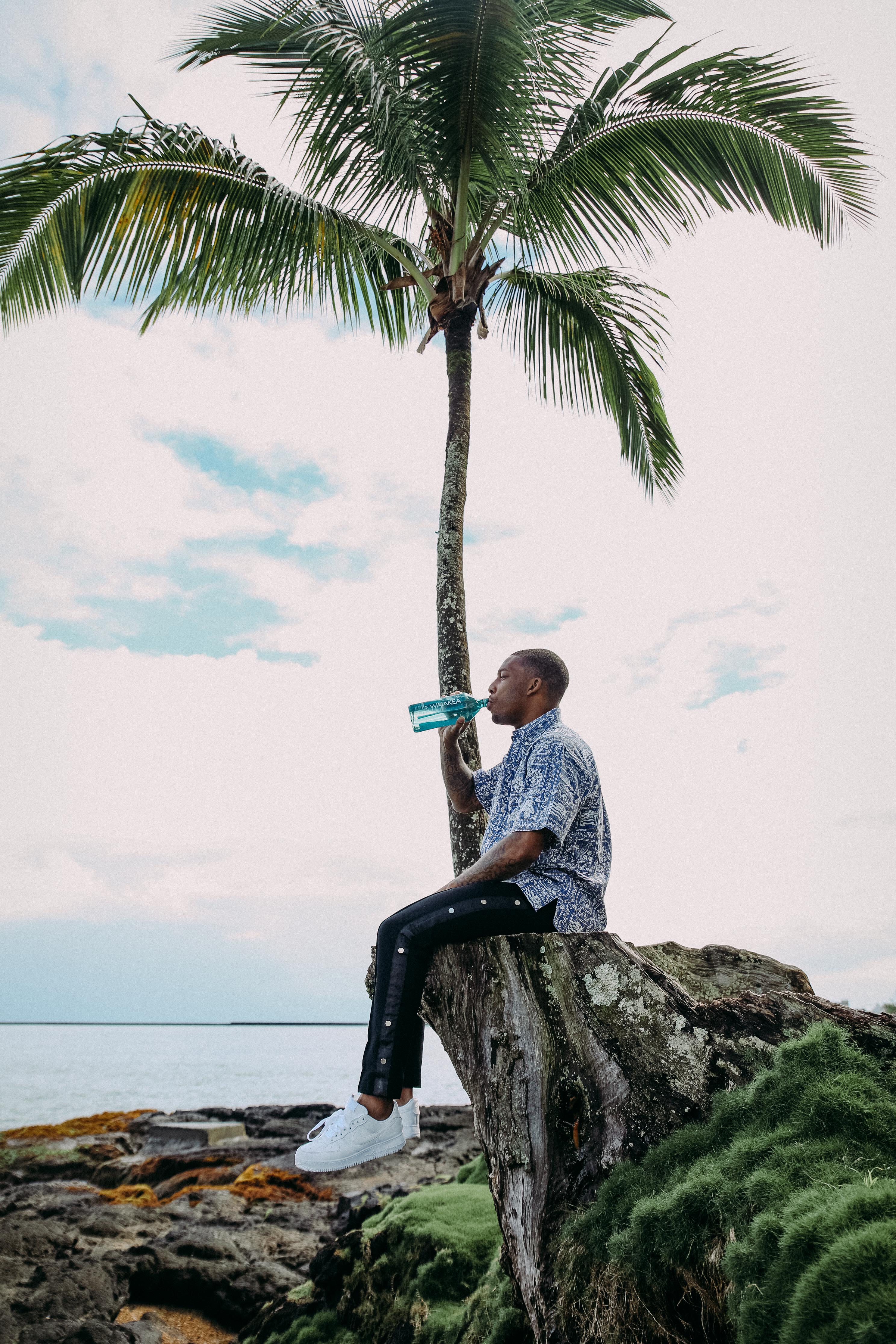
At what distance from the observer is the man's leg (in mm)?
3152

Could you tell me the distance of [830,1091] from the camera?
2438 millimetres

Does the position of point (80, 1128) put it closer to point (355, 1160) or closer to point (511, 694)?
point (355, 1160)

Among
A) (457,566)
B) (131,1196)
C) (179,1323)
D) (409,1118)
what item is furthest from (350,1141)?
(131,1196)

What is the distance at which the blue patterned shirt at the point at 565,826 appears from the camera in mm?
3209

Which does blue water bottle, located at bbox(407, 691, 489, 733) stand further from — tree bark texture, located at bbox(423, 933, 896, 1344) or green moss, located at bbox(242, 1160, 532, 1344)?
green moss, located at bbox(242, 1160, 532, 1344)

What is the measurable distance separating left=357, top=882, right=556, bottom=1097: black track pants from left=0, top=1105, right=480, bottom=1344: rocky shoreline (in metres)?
3.48

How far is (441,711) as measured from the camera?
3914mm

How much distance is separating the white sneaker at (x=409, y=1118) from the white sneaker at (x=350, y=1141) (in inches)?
1.2

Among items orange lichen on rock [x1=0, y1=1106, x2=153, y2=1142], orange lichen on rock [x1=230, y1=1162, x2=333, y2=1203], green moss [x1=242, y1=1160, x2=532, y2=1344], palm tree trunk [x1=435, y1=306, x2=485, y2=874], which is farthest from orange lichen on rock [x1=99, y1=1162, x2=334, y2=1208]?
palm tree trunk [x1=435, y1=306, x2=485, y2=874]

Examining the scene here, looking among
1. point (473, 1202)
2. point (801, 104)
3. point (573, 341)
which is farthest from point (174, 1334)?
point (801, 104)

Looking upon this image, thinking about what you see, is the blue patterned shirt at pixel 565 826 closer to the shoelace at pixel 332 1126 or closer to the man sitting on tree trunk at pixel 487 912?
the man sitting on tree trunk at pixel 487 912

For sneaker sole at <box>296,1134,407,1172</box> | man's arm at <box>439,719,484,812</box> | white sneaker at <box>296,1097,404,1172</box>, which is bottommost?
sneaker sole at <box>296,1134,407,1172</box>

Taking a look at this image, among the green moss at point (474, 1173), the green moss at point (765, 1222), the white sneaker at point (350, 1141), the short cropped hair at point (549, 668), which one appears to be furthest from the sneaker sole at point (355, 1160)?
the green moss at point (474, 1173)

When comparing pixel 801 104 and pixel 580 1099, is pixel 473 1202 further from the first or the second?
pixel 801 104
